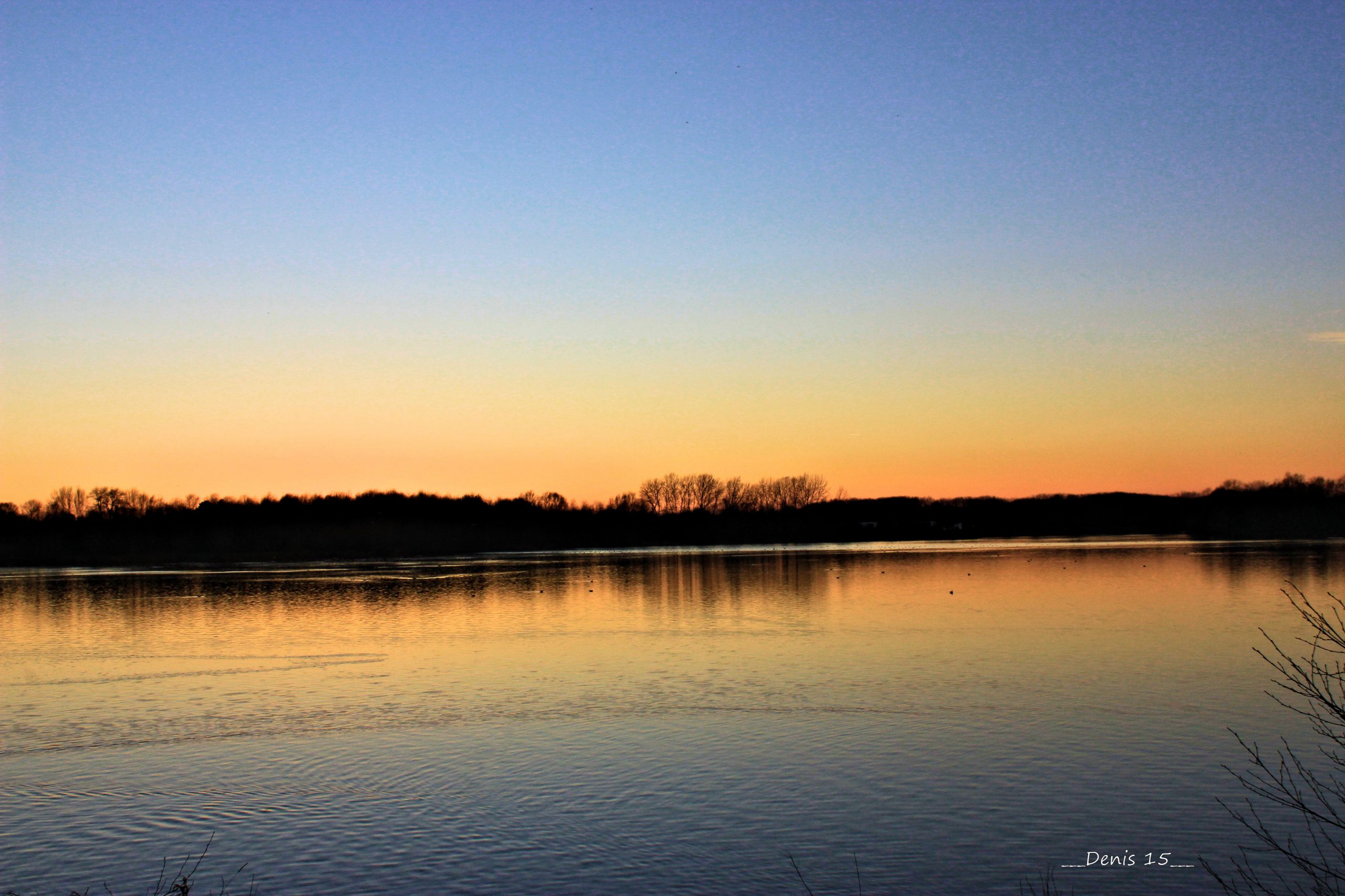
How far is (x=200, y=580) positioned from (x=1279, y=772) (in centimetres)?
4281

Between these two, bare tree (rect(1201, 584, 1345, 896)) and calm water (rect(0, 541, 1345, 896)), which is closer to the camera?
bare tree (rect(1201, 584, 1345, 896))

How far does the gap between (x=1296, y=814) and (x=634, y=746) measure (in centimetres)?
678

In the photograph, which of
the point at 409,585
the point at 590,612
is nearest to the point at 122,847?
the point at 590,612

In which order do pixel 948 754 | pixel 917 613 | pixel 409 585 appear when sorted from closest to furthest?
1. pixel 948 754
2. pixel 917 613
3. pixel 409 585

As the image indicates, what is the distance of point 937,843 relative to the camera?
9.20m

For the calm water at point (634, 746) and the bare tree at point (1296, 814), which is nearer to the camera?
the bare tree at point (1296, 814)

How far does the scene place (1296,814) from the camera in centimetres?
985

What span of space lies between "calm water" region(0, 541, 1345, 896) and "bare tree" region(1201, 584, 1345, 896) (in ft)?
1.01

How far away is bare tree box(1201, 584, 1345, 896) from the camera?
7.64 m

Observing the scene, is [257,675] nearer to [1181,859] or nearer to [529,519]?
[1181,859]

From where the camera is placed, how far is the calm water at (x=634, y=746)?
8.95 meters

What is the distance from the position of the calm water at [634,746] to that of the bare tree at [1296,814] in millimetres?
307

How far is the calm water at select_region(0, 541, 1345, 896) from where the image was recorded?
8953 mm

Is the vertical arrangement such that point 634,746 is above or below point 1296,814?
above
